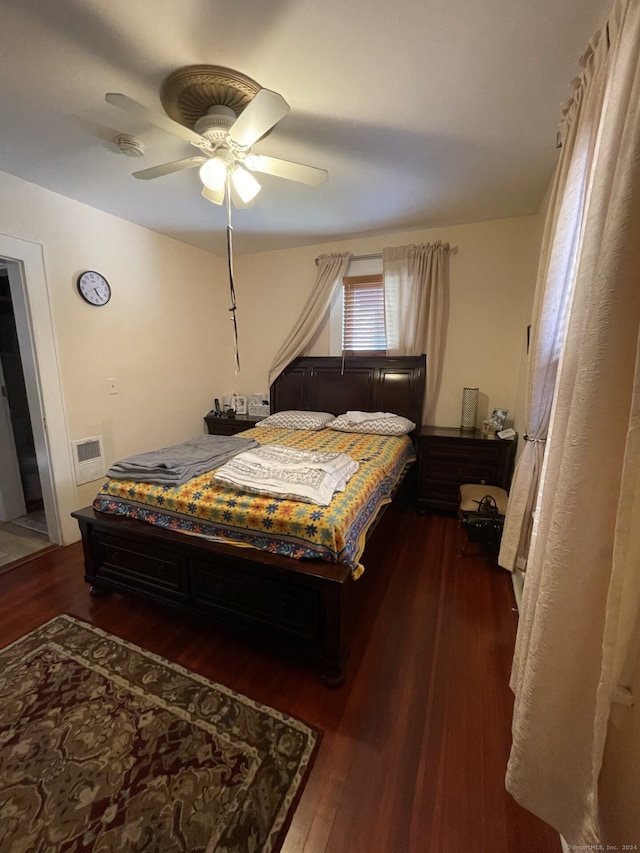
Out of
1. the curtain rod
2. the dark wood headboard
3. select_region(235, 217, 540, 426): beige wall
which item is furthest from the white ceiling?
the dark wood headboard

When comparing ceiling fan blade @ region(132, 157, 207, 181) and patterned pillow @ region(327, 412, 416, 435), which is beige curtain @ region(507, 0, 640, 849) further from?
patterned pillow @ region(327, 412, 416, 435)

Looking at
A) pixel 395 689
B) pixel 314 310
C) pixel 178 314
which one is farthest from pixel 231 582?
pixel 178 314

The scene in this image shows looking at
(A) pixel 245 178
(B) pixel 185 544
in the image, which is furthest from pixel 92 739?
(A) pixel 245 178

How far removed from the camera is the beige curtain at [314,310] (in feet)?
11.7

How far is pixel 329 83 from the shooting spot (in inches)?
60.2

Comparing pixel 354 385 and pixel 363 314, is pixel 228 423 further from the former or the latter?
pixel 363 314

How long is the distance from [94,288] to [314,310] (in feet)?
6.59

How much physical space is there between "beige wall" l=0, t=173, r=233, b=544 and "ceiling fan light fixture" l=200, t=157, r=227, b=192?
1.49m

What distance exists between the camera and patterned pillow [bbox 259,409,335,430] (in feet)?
11.1

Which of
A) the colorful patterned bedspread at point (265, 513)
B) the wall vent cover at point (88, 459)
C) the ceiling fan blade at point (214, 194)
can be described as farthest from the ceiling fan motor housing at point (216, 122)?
the wall vent cover at point (88, 459)

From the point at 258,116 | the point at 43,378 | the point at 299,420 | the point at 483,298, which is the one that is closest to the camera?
the point at 258,116

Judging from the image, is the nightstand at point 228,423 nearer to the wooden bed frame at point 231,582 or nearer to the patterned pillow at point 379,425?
the patterned pillow at point 379,425

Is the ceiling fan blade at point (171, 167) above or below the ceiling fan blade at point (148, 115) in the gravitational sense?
below

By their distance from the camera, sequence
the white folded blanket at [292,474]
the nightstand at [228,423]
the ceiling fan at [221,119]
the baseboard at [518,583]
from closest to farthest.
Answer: the ceiling fan at [221,119]
the white folded blanket at [292,474]
the baseboard at [518,583]
the nightstand at [228,423]
